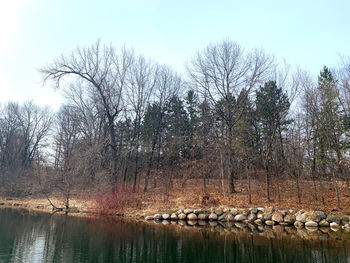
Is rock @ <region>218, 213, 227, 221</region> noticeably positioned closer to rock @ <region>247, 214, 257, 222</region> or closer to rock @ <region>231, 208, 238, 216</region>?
rock @ <region>231, 208, 238, 216</region>

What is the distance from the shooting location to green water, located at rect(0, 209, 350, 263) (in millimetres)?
7629

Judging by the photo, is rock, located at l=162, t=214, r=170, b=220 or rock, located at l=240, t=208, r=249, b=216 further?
rock, located at l=162, t=214, r=170, b=220

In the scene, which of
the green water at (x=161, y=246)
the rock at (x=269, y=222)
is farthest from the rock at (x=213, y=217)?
the green water at (x=161, y=246)

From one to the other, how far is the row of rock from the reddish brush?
3.16 meters

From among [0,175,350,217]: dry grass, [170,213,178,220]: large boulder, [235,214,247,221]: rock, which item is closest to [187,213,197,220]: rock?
[170,213,178,220]: large boulder

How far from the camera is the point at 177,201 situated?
60.7 ft

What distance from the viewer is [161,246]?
9.13m

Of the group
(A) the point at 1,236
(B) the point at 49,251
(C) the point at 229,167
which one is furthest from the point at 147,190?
(B) the point at 49,251

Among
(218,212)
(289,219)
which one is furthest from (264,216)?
(218,212)

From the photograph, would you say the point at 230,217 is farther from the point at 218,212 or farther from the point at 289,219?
the point at 289,219

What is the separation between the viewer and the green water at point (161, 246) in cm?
763

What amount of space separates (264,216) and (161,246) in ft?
25.8

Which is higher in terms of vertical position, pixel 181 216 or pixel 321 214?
pixel 321 214

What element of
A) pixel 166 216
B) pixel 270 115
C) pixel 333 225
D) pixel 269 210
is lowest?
pixel 166 216
